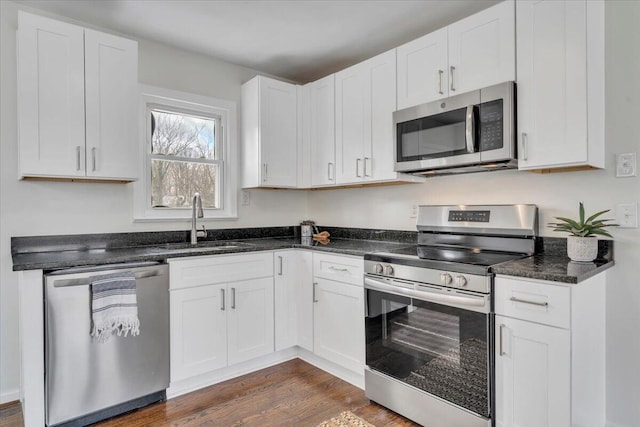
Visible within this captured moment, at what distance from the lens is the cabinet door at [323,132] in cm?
304

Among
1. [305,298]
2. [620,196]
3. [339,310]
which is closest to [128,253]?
[305,298]

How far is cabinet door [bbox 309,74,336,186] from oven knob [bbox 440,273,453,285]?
1399 millimetres

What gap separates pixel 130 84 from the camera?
2.42 metres

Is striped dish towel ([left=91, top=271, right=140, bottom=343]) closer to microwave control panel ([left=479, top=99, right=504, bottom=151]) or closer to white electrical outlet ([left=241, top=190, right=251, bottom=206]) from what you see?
white electrical outlet ([left=241, top=190, right=251, bottom=206])

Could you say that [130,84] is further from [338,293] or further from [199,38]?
[338,293]

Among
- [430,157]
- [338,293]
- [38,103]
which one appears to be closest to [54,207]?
[38,103]

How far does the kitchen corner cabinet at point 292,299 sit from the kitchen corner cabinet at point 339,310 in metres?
0.09

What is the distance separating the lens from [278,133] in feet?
10.4

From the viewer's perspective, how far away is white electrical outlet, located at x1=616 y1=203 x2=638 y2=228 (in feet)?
5.92

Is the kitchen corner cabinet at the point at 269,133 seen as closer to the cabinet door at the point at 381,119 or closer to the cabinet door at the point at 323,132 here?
the cabinet door at the point at 323,132

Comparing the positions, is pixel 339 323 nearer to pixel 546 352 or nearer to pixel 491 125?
pixel 546 352

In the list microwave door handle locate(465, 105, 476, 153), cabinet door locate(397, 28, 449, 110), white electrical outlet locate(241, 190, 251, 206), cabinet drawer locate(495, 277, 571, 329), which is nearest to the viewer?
cabinet drawer locate(495, 277, 571, 329)

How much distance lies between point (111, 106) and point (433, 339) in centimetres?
Result: 238

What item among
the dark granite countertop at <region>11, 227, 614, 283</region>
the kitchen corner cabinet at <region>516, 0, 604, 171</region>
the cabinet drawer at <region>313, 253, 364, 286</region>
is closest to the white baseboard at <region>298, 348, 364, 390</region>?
the cabinet drawer at <region>313, 253, 364, 286</region>
